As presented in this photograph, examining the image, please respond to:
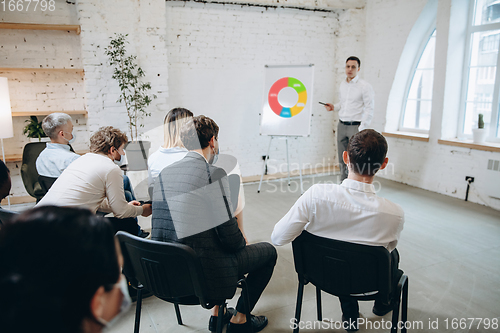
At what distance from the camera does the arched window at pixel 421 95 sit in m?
5.01

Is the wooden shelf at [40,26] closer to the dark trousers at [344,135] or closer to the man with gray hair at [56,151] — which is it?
the man with gray hair at [56,151]

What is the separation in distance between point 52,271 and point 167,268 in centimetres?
91

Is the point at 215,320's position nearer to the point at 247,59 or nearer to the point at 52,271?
the point at 52,271

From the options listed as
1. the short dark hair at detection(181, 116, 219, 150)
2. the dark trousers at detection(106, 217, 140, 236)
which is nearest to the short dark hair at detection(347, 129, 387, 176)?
the short dark hair at detection(181, 116, 219, 150)

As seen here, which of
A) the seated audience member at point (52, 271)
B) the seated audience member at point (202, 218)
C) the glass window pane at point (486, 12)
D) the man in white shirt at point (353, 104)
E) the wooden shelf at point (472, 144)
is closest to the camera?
the seated audience member at point (52, 271)

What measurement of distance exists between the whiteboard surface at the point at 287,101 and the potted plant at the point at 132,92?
5.21 ft

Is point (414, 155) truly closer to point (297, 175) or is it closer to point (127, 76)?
point (297, 175)

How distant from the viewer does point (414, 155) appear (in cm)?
493

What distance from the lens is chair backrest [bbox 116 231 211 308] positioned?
1.32 metres

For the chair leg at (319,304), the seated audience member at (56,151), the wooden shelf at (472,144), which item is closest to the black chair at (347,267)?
the chair leg at (319,304)

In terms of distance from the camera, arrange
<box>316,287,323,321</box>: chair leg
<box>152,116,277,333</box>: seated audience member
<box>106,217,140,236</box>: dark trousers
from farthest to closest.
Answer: <box>106,217,140,236</box>: dark trousers < <box>316,287,323,321</box>: chair leg < <box>152,116,277,333</box>: seated audience member

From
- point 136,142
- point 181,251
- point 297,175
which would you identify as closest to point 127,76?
point 136,142

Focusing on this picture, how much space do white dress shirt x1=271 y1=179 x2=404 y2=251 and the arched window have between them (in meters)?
4.24

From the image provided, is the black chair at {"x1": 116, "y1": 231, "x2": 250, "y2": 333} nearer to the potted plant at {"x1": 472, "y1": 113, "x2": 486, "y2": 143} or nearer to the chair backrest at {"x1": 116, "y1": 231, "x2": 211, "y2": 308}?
the chair backrest at {"x1": 116, "y1": 231, "x2": 211, "y2": 308}
